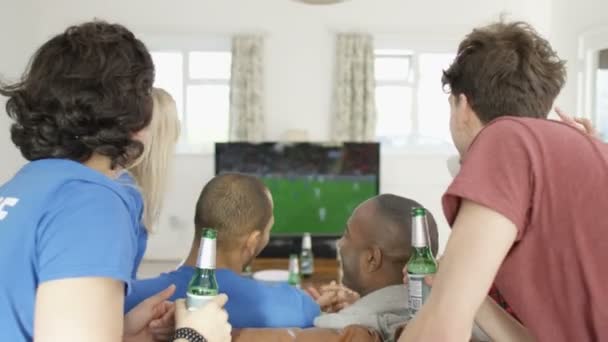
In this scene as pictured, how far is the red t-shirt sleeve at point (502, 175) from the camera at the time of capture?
77 centimetres

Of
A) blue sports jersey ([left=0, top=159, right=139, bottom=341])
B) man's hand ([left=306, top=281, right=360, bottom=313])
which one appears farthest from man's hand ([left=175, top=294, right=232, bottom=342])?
man's hand ([left=306, top=281, right=360, bottom=313])

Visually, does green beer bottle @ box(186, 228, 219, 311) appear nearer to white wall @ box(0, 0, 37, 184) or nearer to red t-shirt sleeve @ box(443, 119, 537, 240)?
red t-shirt sleeve @ box(443, 119, 537, 240)

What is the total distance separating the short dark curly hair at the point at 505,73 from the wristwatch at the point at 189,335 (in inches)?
27.6

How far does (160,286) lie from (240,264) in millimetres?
241

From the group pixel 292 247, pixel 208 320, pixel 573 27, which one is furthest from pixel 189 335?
pixel 573 27

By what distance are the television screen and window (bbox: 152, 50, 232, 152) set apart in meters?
1.72

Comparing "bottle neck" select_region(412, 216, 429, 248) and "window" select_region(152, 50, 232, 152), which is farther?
"window" select_region(152, 50, 232, 152)

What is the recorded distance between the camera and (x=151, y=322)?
121 cm

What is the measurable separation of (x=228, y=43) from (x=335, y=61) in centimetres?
113

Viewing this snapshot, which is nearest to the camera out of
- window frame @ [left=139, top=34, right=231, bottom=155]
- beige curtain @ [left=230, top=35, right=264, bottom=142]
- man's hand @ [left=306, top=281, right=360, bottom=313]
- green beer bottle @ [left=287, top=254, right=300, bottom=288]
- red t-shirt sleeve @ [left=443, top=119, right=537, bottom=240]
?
red t-shirt sleeve @ [left=443, top=119, right=537, bottom=240]

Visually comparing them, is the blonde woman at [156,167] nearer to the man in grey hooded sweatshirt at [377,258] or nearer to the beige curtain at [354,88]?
the man in grey hooded sweatshirt at [377,258]

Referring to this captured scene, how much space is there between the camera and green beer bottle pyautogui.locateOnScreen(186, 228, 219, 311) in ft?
3.26

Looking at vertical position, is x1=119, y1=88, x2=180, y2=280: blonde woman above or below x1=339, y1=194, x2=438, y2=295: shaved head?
above


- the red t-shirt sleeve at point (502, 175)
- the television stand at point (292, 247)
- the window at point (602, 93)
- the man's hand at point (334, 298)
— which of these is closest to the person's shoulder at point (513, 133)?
the red t-shirt sleeve at point (502, 175)
